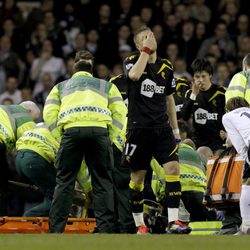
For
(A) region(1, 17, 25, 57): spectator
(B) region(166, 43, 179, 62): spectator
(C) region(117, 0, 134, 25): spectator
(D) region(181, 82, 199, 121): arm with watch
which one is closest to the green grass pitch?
(D) region(181, 82, 199, 121): arm with watch

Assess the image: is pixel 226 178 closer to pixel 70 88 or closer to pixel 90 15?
pixel 70 88

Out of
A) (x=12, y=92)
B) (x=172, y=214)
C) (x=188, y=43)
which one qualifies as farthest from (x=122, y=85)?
(x=188, y=43)

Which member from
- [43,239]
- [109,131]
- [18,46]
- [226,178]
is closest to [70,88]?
[109,131]

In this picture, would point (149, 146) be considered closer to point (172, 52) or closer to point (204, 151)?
point (204, 151)

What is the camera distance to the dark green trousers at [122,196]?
14.4m

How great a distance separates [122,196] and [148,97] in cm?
172

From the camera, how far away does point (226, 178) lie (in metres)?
13.7

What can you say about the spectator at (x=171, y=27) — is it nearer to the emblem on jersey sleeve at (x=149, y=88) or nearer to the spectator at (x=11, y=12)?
the spectator at (x=11, y=12)

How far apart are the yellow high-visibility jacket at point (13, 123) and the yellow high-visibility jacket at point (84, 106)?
1.64 m

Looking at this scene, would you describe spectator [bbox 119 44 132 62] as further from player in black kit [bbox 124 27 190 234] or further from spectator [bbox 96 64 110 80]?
player in black kit [bbox 124 27 190 234]

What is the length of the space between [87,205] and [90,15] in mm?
7623

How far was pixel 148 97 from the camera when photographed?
43.5 feet

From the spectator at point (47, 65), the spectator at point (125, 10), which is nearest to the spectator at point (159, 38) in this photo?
the spectator at point (125, 10)

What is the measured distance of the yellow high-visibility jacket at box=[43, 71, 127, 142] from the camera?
13.2m
